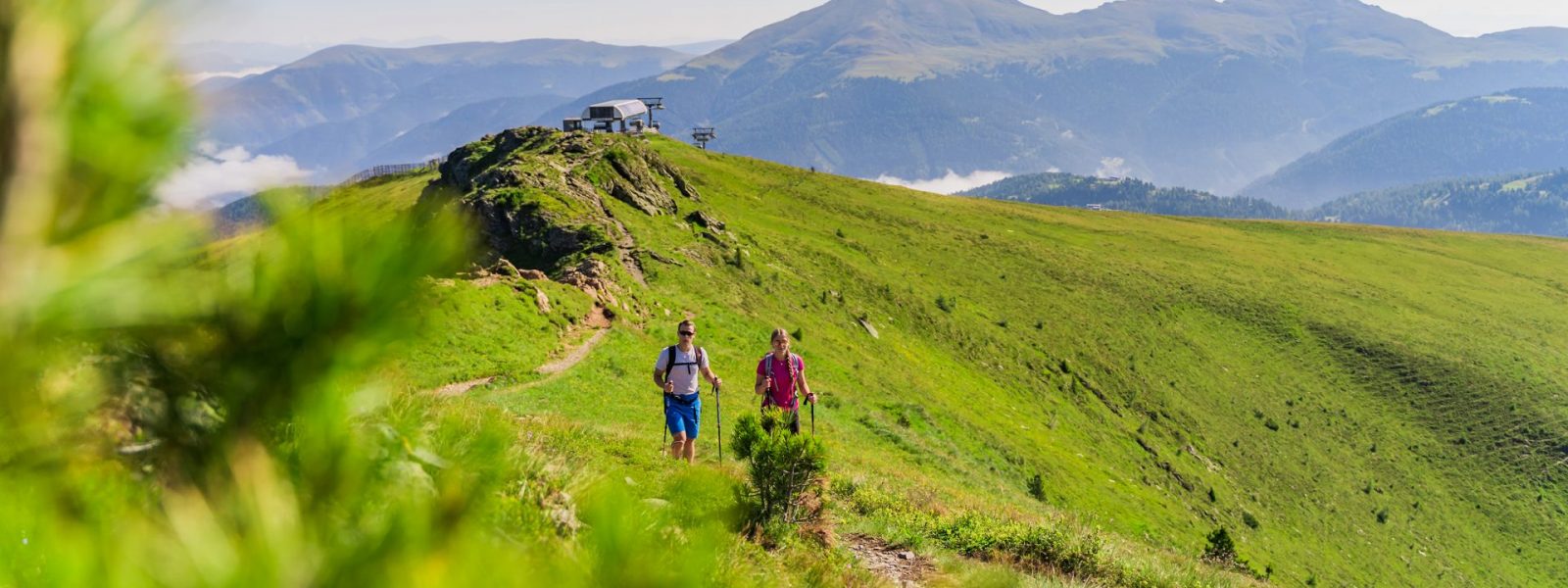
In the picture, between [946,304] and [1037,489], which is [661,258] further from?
[946,304]

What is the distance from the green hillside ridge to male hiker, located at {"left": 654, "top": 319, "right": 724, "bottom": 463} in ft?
2.72

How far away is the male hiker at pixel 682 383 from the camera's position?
12734 mm

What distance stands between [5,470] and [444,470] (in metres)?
0.78

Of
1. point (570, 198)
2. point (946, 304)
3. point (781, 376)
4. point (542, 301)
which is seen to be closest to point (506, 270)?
point (542, 301)

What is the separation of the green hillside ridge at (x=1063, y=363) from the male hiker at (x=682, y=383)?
83cm

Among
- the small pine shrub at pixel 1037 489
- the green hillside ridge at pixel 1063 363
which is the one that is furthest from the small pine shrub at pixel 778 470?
the small pine shrub at pixel 1037 489

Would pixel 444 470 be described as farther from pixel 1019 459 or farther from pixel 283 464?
pixel 1019 459

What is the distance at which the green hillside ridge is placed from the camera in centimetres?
2539

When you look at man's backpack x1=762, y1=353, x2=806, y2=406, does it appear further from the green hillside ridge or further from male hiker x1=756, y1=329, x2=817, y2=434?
the green hillside ridge

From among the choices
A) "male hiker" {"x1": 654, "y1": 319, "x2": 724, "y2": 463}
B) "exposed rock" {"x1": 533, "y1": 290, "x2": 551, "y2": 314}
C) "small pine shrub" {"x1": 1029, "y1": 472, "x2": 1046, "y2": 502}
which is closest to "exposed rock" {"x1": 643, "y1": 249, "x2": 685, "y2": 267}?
"exposed rock" {"x1": 533, "y1": 290, "x2": 551, "y2": 314}

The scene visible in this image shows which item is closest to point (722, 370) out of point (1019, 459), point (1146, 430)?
point (1019, 459)

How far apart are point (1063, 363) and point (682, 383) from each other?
46.4 m

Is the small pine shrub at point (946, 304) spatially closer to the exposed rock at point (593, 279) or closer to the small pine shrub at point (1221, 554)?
the exposed rock at point (593, 279)

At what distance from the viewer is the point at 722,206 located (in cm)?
6256
